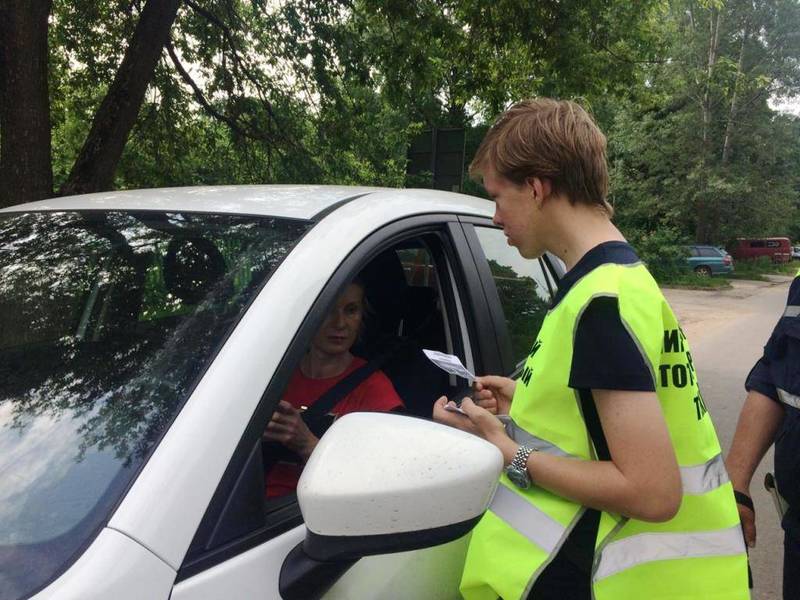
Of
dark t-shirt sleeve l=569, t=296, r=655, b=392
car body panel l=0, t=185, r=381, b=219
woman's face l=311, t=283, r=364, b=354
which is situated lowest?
woman's face l=311, t=283, r=364, b=354

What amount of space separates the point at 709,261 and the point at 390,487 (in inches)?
1263

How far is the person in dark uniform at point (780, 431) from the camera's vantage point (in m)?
1.74

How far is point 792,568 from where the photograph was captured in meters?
1.82

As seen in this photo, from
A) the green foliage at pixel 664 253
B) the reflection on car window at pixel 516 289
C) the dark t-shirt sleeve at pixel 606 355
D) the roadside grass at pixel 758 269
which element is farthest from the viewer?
the roadside grass at pixel 758 269

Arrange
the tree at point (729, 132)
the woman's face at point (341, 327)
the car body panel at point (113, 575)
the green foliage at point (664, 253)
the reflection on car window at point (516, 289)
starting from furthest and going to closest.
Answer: the tree at point (729, 132)
the green foliage at point (664, 253)
the reflection on car window at point (516, 289)
the woman's face at point (341, 327)
the car body panel at point (113, 575)

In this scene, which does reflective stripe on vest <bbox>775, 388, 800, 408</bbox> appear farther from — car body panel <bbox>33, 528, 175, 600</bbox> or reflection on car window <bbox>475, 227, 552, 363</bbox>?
car body panel <bbox>33, 528, 175, 600</bbox>

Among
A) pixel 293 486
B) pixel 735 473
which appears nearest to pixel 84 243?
pixel 293 486

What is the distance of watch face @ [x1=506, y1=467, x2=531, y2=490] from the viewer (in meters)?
1.30

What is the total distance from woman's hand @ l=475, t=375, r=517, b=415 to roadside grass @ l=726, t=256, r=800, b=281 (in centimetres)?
3292

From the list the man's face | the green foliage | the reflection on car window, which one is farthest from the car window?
the green foliage

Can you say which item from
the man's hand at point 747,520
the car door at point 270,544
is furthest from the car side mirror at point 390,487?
the man's hand at point 747,520

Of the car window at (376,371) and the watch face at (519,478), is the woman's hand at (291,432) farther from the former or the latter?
the watch face at (519,478)

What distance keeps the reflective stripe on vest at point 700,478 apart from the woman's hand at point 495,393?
1.62 feet

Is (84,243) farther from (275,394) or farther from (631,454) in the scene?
(631,454)
